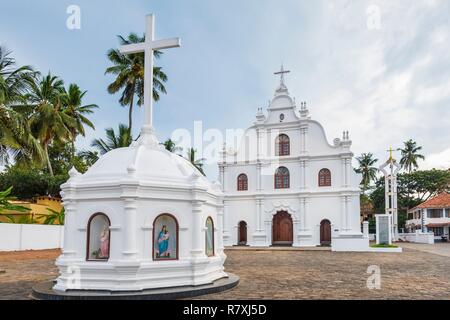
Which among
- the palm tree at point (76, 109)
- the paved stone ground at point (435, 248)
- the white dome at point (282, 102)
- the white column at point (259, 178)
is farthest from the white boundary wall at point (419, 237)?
the palm tree at point (76, 109)

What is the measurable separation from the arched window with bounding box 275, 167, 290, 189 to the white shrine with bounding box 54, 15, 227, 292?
2199cm

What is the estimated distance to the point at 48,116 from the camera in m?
27.1

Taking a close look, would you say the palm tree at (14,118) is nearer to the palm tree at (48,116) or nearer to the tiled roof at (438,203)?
the palm tree at (48,116)

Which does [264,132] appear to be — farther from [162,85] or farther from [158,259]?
[158,259]

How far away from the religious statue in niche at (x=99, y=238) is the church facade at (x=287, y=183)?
21796 mm

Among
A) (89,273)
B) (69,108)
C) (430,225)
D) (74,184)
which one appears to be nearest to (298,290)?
(89,273)

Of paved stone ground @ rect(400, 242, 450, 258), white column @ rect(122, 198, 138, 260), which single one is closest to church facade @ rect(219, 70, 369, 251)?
paved stone ground @ rect(400, 242, 450, 258)

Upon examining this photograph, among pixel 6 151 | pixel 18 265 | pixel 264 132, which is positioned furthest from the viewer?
pixel 264 132

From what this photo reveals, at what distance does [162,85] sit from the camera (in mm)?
29578

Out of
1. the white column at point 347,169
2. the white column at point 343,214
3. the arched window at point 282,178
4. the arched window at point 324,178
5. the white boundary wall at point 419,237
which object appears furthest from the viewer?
the white boundary wall at point 419,237

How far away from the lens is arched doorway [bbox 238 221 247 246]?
101 ft

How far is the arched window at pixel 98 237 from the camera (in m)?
8.22

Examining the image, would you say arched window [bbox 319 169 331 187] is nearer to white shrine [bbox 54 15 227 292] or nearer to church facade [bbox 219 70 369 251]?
church facade [bbox 219 70 369 251]
